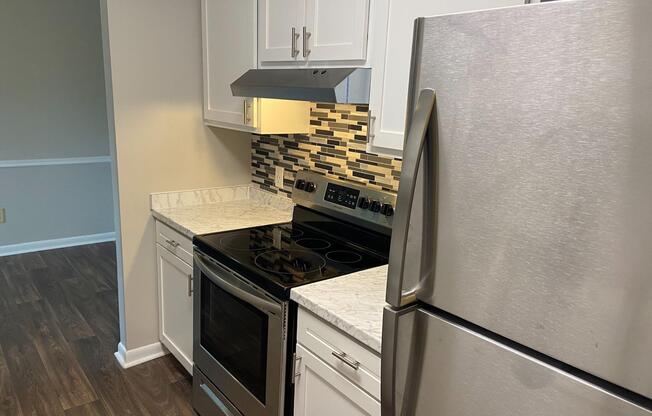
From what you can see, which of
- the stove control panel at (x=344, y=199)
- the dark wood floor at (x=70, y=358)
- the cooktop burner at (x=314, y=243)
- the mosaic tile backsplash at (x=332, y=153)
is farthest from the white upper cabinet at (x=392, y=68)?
the dark wood floor at (x=70, y=358)

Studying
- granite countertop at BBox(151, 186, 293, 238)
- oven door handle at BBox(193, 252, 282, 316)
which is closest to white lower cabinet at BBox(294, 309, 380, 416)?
oven door handle at BBox(193, 252, 282, 316)

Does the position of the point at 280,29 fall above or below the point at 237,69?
above

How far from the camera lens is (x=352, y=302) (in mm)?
1480

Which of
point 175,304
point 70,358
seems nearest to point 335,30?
point 175,304

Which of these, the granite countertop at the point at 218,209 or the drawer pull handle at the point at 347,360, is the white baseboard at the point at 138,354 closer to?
the granite countertop at the point at 218,209

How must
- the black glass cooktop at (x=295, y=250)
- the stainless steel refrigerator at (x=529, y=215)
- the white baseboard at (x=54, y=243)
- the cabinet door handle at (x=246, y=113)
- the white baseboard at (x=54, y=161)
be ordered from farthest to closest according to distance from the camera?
the white baseboard at (x=54, y=243) → the white baseboard at (x=54, y=161) → the cabinet door handle at (x=246, y=113) → the black glass cooktop at (x=295, y=250) → the stainless steel refrigerator at (x=529, y=215)

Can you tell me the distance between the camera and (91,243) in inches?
185

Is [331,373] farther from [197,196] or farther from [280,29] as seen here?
[197,196]

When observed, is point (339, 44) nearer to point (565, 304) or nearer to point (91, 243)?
point (565, 304)

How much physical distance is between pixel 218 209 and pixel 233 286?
886 mm

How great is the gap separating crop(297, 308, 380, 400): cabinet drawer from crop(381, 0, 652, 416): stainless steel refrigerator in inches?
11.8

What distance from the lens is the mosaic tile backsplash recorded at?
206 centimetres

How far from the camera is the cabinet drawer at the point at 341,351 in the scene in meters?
1.32

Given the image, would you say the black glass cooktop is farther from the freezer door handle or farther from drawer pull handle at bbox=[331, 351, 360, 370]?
the freezer door handle
